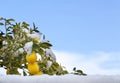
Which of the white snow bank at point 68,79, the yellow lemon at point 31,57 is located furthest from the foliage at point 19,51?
the white snow bank at point 68,79

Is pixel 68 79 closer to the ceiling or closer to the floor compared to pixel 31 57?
closer to the floor

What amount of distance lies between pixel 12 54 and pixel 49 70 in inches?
10.1

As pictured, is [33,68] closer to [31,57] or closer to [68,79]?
[31,57]

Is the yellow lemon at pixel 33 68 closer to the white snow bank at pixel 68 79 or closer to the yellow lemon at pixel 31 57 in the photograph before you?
Answer: the yellow lemon at pixel 31 57

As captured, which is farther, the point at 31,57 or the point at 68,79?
the point at 31,57

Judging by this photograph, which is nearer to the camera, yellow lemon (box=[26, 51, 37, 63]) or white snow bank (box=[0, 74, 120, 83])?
white snow bank (box=[0, 74, 120, 83])

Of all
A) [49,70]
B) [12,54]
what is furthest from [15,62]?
[49,70]

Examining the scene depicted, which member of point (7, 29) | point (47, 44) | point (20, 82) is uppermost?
point (7, 29)

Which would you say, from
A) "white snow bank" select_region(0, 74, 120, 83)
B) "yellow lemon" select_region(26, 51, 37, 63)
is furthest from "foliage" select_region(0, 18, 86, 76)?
"white snow bank" select_region(0, 74, 120, 83)

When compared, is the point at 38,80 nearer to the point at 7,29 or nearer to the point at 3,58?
the point at 3,58

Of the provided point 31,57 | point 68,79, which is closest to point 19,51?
point 31,57

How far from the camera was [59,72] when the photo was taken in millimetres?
2107

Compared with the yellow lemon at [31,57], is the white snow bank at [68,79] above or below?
below

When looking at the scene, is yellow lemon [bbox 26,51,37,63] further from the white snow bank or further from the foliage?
the white snow bank
